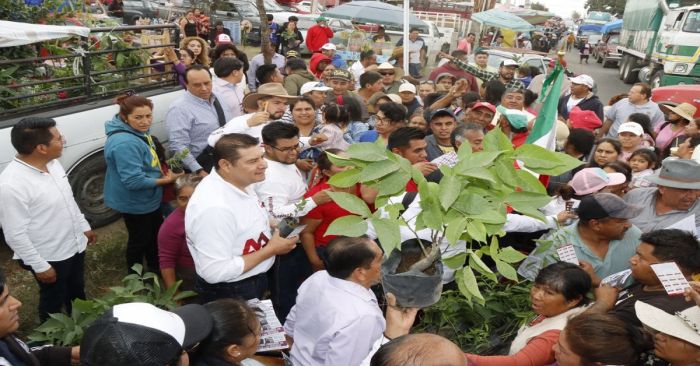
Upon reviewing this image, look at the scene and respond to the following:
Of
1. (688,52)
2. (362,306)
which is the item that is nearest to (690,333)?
(362,306)

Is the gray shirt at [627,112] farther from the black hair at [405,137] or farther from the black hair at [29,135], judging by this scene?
the black hair at [29,135]

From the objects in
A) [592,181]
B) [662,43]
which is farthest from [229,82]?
[662,43]

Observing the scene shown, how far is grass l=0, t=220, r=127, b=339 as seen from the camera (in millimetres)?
4112

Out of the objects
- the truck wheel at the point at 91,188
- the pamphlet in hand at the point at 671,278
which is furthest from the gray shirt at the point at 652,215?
the truck wheel at the point at 91,188

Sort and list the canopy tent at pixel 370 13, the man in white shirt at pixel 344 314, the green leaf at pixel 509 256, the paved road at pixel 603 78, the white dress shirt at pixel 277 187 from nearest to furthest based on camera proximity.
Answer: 1. the green leaf at pixel 509 256
2. the man in white shirt at pixel 344 314
3. the white dress shirt at pixel 277 187
4. the canopy tent at pixel 370 13
5. the paved road at pixel 603 78

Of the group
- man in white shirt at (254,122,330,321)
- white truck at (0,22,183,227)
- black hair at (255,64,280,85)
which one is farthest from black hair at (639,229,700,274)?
black hair at (255,64,280,85)

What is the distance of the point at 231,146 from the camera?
9.41 feet

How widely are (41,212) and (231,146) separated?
1434 millimetres

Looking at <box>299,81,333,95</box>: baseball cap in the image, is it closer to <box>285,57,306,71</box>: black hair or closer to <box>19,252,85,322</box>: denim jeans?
<box>285,57,306,71</box>: black hair

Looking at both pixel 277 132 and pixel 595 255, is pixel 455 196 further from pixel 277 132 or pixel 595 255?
pixel 277 132

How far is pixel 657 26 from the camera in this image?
1753cm

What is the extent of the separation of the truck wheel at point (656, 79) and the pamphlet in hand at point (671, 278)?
48.3ft

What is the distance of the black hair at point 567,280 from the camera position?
A: 2590 mm

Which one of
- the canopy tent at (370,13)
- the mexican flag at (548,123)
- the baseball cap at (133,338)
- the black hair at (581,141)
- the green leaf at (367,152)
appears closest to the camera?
the baseball cap at (133,338)
